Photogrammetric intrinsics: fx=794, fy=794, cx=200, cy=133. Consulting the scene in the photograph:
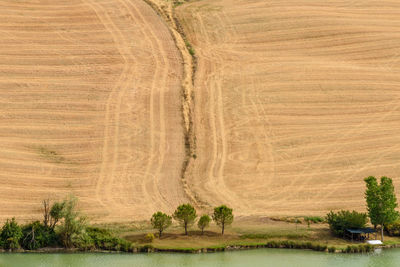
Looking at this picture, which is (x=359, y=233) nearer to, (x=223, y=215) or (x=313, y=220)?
(x=313, y=220)

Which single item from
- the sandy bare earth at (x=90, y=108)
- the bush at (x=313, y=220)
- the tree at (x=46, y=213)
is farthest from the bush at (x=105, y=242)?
the bush at (x=313, y=220)

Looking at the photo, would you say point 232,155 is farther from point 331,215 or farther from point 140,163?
point 331,215

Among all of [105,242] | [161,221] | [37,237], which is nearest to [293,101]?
[161,221]

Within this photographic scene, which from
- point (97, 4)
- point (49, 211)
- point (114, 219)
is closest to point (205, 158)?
point (114, 219)

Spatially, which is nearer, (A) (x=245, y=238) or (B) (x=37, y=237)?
(B) (x=37, y=237)

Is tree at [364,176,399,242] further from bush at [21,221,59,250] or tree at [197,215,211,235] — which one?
bush at [21,221,59,250]

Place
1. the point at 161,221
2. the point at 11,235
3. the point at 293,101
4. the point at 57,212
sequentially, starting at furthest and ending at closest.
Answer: the point at 293,101
the point at 161,221
the point at 57,212
the point at 11,235
